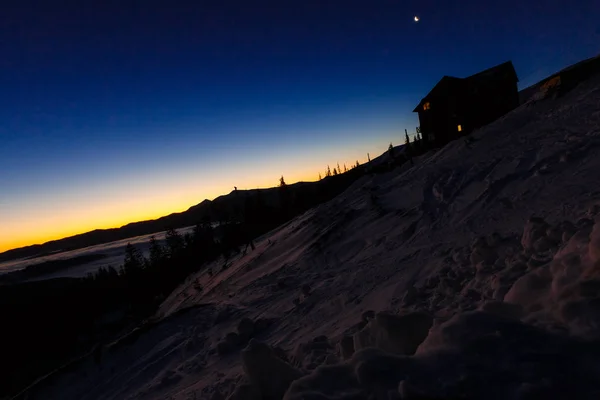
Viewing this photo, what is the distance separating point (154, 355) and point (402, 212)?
11.0 meters

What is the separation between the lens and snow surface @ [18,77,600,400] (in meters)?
3.23

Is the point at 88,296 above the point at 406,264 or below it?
below

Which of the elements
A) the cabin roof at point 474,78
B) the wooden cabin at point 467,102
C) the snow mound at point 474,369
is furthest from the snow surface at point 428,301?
the cabin roof at point 474,78

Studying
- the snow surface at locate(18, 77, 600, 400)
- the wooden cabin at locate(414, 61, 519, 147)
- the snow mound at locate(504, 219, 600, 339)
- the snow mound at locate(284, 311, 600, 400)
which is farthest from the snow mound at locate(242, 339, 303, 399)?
the wooden cabin at locate(414, 61, 519, 147)

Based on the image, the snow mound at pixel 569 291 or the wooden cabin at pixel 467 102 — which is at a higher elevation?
the wooden cabin at pixel 467 102

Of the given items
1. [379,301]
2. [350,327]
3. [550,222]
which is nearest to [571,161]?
[550,222]

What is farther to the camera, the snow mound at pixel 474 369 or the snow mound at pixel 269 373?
the snow mound at pixel 269 373

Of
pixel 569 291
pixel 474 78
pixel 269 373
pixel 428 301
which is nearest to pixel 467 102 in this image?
pixel 474 78

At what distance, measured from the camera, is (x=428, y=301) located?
21.5 ft

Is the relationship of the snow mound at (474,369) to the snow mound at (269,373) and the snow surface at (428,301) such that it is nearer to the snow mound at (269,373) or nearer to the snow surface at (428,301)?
the snow surface at (428,301)

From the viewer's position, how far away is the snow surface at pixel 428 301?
323 cm

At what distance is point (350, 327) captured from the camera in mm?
7016

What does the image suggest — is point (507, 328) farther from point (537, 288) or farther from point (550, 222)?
point (550, 222)

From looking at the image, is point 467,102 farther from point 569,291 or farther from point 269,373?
point 269,373
